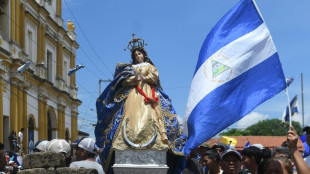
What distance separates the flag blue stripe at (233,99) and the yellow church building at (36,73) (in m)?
18.9

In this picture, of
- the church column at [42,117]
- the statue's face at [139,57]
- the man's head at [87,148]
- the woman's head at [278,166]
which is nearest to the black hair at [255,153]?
the woman's head at [278,166]

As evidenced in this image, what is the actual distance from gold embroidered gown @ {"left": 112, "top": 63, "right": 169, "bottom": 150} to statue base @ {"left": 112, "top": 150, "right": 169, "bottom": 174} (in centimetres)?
8

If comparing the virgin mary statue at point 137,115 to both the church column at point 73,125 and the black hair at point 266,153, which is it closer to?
the black hair at point 266,153

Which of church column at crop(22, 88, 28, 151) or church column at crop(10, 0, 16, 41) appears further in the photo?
church column at crop(22, 88, 28, 151)

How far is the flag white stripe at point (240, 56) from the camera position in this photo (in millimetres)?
5812

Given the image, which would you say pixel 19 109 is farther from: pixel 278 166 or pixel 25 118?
pixel 278 166

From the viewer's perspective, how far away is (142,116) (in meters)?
7.34

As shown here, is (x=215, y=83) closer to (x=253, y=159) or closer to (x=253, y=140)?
(x=253, y=159)

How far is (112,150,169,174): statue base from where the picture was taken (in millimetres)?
6992

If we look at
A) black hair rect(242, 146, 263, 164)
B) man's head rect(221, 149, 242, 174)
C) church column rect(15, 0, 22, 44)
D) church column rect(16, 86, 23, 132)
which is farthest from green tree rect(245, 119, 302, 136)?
man's head rect(221, 149, 242, 174)

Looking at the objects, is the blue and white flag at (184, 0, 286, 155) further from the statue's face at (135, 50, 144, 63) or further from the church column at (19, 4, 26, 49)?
the church column at (19, 4, 26, 49)

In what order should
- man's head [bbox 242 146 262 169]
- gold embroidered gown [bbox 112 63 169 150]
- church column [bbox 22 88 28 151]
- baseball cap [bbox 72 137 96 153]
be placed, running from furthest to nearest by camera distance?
church column [bbox 22 88 28 151] → gold embroidered gown [bbox 112 63 169 150] → baseball cap [bbox 72 137 96 153] → man's head [bbox 242 146 262 169]

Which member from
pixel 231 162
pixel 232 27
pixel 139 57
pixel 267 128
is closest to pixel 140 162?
pixel 139 57

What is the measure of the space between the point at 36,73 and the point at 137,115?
22603 millimetres
